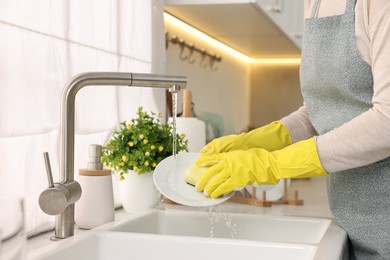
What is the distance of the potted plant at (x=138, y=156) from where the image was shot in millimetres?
1482

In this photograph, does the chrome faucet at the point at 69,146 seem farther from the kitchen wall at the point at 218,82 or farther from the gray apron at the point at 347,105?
the kitchen wall at the point at 218,82

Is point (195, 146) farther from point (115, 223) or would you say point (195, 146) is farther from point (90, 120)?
point (115, 223)

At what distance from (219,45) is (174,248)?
7.13ft

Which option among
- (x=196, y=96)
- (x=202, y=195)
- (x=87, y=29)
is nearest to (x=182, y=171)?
(x=202, y=195)

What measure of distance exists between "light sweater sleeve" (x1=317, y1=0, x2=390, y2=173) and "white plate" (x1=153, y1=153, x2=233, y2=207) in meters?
0.24

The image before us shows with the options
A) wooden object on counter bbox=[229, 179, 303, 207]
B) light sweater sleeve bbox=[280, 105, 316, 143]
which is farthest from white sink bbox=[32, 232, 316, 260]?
wooden object on counter bbox=[229, 179, 303, 207]

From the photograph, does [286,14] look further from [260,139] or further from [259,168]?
[259,168]

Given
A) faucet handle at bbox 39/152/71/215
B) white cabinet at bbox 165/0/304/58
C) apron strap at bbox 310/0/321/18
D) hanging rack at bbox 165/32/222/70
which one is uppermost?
white cabinet at bbox 165/0/304/58

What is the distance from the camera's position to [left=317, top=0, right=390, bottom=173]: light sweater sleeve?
3.41 ft

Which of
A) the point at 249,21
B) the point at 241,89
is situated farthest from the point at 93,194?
the point at 241,89

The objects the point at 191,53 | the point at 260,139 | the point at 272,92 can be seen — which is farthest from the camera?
the point at 272,92

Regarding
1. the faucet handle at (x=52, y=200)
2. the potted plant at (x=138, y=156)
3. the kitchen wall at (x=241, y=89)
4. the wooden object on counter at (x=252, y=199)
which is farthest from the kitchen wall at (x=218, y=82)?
the faucet handle at (x=52, y=200)

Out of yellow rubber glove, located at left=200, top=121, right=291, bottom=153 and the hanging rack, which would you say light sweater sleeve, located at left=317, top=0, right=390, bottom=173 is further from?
the hanging rack

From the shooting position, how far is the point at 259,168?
3.81 feet
